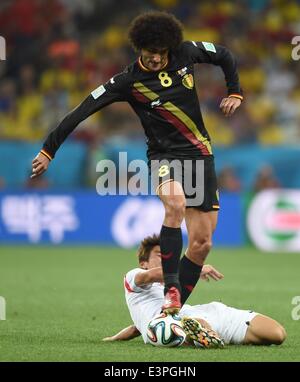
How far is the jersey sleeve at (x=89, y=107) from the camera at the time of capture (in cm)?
734

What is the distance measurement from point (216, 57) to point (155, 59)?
579mm

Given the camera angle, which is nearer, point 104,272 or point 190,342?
point 190,342

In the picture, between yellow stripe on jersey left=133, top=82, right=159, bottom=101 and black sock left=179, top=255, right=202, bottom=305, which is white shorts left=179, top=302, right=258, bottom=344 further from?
yellow stripe on jersey left=133, top=82, right=159, bottom=101

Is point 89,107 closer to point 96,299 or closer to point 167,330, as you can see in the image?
point 167,330

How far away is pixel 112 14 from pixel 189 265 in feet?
47.4

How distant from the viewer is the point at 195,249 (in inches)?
290

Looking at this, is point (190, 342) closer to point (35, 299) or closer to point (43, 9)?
point (35, 299)

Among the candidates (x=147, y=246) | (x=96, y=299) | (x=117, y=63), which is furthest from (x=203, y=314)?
(x=117, y=63)

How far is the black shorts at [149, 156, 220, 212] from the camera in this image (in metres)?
7.18

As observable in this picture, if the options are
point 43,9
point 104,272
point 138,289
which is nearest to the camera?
point 138,289
